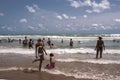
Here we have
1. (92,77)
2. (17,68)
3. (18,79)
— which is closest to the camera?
(18,79)

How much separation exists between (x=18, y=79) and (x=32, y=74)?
1.57 metres

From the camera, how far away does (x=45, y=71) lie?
49.3 ft

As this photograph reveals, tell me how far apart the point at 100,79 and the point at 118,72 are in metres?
2.28

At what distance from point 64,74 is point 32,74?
1.83 meters

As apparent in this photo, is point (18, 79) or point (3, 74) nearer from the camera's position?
point (18, 79)

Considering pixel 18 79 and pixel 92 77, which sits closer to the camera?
A: pixel 18 79

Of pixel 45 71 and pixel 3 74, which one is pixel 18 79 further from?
pixel 45 71

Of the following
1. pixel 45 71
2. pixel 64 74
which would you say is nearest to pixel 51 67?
pixel 45 71

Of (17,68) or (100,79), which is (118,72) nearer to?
(100,79)

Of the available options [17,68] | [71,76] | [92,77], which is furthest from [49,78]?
[17,68]

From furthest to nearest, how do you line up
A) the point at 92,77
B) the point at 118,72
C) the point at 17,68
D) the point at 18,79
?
the point at 17,68 < the point at 118,72 < the point at 92,77 < the point at 18,79

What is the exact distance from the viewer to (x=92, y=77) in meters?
13.2

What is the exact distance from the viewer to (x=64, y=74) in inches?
554

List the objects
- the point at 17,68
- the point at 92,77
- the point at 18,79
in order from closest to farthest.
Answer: the point at 18,79
the point at 92,77
the point at 17,68
